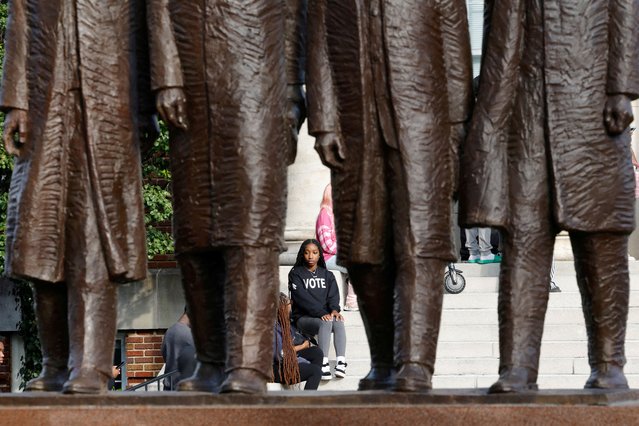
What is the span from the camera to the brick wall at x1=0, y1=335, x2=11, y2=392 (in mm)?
21120

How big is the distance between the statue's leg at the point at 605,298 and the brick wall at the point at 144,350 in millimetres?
10954

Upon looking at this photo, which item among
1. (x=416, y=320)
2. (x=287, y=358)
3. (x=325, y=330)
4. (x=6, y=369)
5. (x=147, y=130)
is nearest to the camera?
(x=416, y=320)

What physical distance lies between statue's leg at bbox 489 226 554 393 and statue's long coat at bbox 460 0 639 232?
143mm

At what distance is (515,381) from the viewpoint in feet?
33.3

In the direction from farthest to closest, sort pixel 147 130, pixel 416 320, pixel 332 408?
pixel 147 130, pixel 416 320, pixel 332 408

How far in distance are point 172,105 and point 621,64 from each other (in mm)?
2314

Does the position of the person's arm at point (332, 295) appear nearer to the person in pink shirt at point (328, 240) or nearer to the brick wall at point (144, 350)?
the person in pink shirt at point (328, 240)

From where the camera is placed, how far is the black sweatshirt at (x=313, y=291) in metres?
16.3

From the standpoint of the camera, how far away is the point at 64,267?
10.5 metres

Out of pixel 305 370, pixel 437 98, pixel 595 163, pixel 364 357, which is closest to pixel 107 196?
pixel 437 98

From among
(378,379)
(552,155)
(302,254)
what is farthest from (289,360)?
(552,155)

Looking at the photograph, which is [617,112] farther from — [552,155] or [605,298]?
[605,298]

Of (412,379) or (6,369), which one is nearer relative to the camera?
(412,379)

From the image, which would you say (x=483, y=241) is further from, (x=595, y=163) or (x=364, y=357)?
(x=595, y=163)
